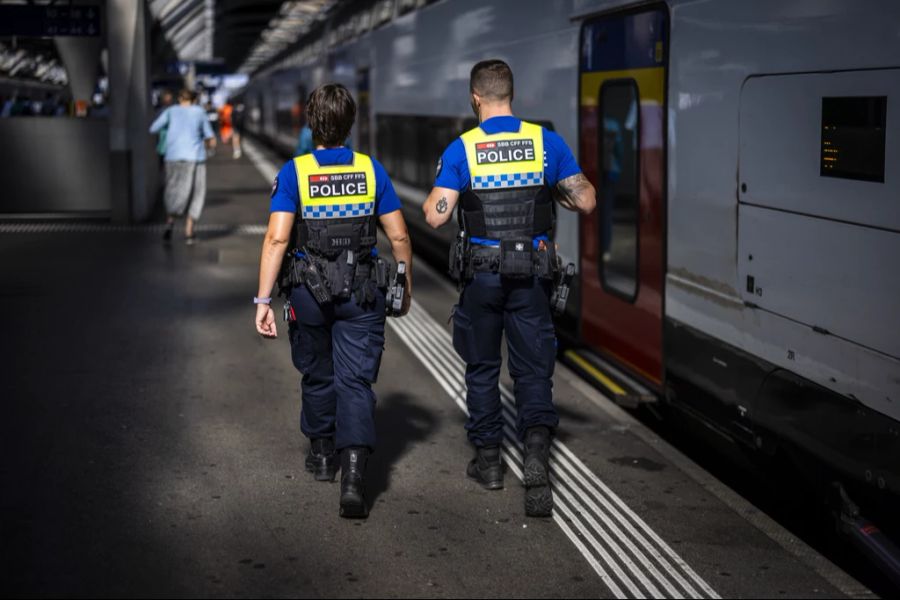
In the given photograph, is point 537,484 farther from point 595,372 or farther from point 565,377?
point 565,377

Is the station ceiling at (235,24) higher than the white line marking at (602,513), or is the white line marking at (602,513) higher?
the station ceiling at (235,24)

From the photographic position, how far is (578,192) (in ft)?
17.2

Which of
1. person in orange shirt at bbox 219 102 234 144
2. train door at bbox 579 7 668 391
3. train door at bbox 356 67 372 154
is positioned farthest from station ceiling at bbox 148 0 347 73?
train door at bbox 579 7 668 391

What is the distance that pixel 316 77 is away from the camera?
2577 cm

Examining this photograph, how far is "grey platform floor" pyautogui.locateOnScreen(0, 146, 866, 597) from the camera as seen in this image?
176 inches

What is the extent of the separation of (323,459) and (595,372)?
Result: 2417 millimetres

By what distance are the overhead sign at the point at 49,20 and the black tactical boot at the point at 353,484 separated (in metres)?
13.3

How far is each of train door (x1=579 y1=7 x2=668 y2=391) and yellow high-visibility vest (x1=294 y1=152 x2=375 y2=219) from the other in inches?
77.3

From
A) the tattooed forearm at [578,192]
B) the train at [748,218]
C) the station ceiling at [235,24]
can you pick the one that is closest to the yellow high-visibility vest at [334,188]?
the tattooed forearm at [578,192]

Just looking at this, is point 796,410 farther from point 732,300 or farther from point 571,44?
point 571,44

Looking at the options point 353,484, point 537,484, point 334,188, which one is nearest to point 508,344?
point 537,484

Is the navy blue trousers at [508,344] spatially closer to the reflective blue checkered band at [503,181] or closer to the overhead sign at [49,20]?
the reflective blue checkered band at [503,181]

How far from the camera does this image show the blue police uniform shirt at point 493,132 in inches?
205

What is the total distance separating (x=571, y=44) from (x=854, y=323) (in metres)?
3.91
